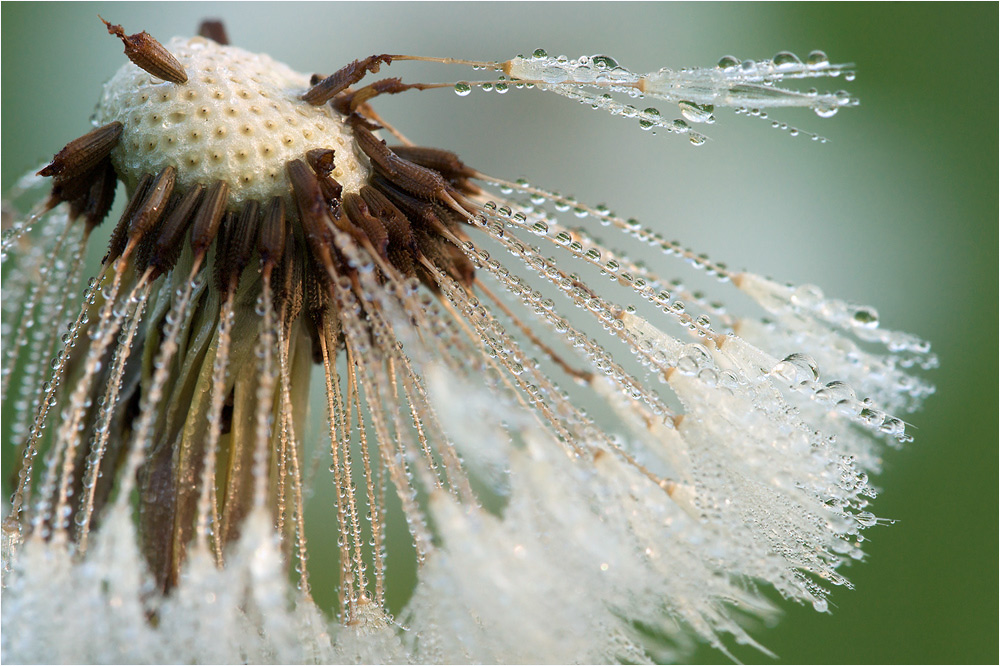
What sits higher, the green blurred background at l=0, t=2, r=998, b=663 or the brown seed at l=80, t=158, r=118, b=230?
the green blurred background at l=0, t=2, r=998, b=663

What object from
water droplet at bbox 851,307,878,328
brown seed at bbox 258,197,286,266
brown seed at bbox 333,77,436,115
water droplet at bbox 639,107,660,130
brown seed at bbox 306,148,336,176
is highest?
brown seed at bbox 333,77,436,115

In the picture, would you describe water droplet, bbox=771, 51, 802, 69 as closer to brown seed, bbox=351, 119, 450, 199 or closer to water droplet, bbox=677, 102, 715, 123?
water droplet, bbox=677, 102, 715, 123

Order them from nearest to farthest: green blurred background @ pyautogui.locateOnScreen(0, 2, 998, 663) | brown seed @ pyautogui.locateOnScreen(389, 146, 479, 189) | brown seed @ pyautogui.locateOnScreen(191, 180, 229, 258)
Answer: brown seed @ pyautogui.locateOnScreen(191, 180, 229, 258) → brown seed @ pyautogui.locateOnScreen(389, 146, 479, 189) → green blurred background @ pyautogui.locateOnScreen(0, 2, 998, 663)

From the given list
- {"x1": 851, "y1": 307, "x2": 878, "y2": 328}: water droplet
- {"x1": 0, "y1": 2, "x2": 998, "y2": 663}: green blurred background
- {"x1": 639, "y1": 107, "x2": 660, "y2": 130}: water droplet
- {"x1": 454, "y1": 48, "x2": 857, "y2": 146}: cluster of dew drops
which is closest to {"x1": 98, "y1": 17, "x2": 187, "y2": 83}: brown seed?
{"x1": 454, "y1": 48, "x2": 857, "y2": 146}: cluster of dew drops

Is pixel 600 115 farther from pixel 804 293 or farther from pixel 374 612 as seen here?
pixel 374 612

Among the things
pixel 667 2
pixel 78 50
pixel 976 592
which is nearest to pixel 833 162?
pixel 667 2
